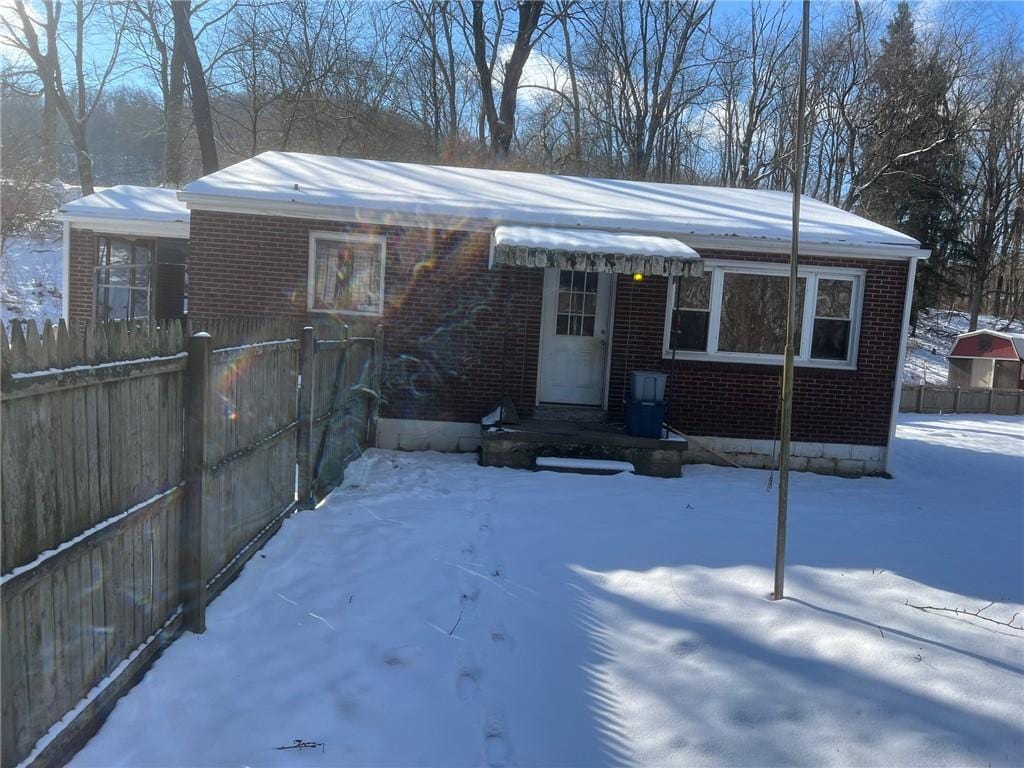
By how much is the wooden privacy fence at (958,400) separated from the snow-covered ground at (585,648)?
15.1m

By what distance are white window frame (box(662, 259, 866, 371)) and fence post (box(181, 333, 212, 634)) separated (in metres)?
7.08

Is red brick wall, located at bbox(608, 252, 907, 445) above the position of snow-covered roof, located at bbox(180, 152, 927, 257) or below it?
below

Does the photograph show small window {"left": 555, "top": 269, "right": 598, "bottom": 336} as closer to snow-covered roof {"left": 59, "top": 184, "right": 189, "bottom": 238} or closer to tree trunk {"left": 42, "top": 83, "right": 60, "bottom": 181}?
snow-covered roof {"left": 59, "top": 184, "right": 189, "bottom": 238}

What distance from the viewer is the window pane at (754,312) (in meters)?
9.80

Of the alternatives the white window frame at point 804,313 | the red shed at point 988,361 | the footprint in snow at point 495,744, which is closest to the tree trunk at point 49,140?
the white window frame at point 804,313

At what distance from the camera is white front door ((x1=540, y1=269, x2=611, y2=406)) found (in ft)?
33.0

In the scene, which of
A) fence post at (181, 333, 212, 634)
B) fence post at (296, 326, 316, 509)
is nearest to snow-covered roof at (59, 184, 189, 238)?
fence post at (296, 326, 316, 509)

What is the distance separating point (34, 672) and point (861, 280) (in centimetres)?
1019

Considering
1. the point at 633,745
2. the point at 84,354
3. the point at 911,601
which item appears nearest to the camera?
the point at 84,354

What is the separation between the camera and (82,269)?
1252 cm

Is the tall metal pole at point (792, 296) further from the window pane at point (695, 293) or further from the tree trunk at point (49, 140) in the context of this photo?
the tree trunk at point (49, 140)

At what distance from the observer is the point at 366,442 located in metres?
9.12

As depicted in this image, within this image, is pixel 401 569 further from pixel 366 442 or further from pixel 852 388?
pixel 852 388

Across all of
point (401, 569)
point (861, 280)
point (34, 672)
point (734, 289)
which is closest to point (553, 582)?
point (401, 569)
